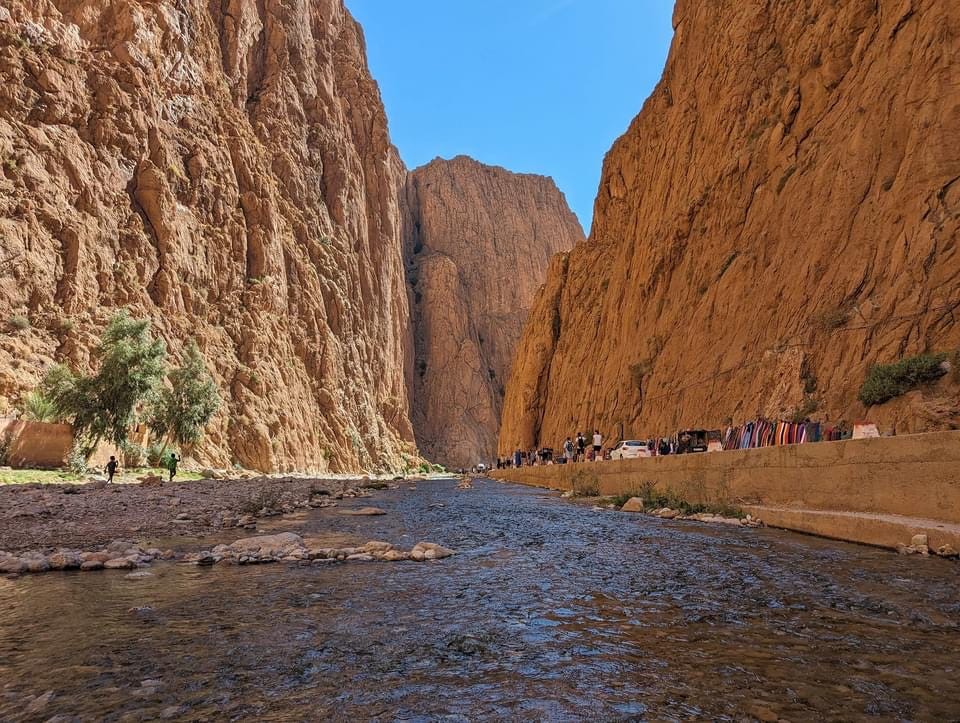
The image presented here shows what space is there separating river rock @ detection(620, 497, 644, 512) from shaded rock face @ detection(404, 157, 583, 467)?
7918cm

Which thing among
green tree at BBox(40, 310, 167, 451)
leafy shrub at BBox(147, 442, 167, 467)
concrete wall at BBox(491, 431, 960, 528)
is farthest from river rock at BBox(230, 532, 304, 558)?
leafy shrub at BBox(147, 442, 167, 467)

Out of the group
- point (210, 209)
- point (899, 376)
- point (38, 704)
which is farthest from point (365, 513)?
point (210, 209)

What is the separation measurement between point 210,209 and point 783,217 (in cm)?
4061

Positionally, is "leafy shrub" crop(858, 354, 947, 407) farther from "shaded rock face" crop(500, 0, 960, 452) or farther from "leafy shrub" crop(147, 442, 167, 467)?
"leafy shrub" crop(147, 442, 167, 467)

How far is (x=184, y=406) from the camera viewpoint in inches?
1225

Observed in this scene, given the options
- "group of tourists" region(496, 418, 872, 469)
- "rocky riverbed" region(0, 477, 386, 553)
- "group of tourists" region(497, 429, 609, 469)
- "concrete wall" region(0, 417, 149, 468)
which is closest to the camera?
"rocky riverbed" region(0, 477, 386, 553)

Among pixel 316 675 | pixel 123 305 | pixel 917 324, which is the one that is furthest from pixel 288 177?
pixel 316 675

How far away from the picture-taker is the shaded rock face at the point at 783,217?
48.3 ft

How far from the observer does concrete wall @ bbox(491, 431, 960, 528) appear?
6719 millimetres

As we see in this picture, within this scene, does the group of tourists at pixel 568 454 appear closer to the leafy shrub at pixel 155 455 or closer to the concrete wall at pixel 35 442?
the leafy shrub at pixel 155 455

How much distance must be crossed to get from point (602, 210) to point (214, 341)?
3078 centimetres

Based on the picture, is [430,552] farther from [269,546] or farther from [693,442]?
[693,442]

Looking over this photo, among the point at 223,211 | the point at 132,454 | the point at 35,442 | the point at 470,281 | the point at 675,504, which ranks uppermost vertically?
the point at 470,281

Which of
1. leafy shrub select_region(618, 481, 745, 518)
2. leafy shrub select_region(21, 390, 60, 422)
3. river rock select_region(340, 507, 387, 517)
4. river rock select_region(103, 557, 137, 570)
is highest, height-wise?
leafy shrub select_region(21, 390, 60, 422)
